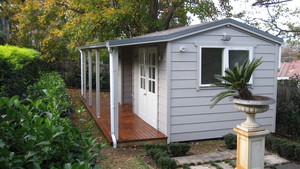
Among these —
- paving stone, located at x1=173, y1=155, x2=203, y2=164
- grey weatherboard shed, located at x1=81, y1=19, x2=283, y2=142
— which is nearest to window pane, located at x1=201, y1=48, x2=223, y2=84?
grey weatherboard shed, located at x1=81, y1=19, x2=283, y2=142

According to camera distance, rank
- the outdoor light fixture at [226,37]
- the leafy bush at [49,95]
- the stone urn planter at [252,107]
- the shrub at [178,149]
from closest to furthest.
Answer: the stone urn planter at [252,107] < the leafy bush at [49,95] < the shrub at [178,149] < the outdoor light fixture at [226,37]

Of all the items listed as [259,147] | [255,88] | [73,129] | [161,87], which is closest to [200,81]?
[161,87]

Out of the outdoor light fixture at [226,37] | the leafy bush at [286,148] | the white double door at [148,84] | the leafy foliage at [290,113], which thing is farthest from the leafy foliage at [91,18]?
the leafy bush at [286,148]

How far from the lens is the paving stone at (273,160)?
507 cm

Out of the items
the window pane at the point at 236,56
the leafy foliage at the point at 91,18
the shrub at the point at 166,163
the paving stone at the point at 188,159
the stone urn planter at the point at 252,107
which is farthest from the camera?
the leafy foliage at the point at 91,18

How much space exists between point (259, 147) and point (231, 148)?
208cm

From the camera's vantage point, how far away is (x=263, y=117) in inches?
274

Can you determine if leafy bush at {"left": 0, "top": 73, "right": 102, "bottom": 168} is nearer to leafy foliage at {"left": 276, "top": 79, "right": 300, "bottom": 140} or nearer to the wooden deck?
the wooden deck

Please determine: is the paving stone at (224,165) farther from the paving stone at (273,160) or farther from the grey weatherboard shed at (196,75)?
the grey weatherboard shed at (196,75)

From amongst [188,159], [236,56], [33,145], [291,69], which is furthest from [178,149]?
[291,69]

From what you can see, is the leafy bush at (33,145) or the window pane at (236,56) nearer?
the leafy bush at (33,145)

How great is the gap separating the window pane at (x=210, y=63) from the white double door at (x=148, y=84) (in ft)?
3.62

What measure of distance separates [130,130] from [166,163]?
2440mm

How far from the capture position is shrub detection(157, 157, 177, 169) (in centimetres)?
448
